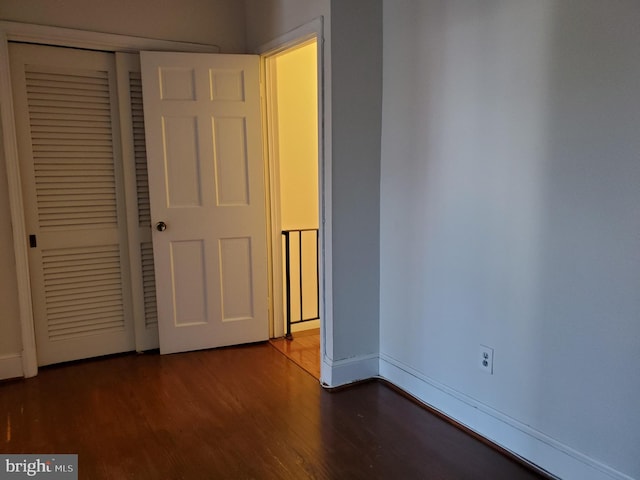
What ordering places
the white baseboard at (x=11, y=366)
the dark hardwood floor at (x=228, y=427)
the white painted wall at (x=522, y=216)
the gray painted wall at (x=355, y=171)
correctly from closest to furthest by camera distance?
the white painted wall at (x=522, y=216) < the dark hardwood floor at (x=228, y=427) < the gray painted wall at (x=355, y=171) < the white baseboard at (x=11, y=366)

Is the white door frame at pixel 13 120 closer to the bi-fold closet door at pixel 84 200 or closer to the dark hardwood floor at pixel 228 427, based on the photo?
the bi-fold closet door at pixel 84 200

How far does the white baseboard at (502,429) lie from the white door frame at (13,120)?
2193 mm

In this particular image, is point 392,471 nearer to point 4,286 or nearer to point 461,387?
point 461,387

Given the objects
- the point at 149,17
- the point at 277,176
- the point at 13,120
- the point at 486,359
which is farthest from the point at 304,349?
the point at 149,17

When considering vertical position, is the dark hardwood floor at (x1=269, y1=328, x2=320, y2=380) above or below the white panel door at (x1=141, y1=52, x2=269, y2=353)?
below

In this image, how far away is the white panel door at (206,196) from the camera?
10.3 ft

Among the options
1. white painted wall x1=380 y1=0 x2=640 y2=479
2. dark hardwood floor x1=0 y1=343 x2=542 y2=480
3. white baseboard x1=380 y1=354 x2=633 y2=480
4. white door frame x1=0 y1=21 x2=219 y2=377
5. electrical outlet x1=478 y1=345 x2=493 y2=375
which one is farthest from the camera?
white door frame x1=0 y1=21 x2=219 y2=377

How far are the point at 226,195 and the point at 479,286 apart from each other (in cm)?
183

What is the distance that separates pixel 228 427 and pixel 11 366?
1.54 m

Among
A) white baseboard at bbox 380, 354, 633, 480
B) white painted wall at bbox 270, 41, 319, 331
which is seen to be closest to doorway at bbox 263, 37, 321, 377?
white painted wall at bbox 270, 41, 319, 331

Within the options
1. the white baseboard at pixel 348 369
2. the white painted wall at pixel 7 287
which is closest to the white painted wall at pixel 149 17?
the white painted wall at pixel 7 287

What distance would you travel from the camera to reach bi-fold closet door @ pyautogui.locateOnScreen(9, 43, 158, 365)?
2955 mm

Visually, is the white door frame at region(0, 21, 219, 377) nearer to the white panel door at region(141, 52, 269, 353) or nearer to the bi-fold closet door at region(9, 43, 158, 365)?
the bi-fold closet door at region(9, 43, 158, 365)

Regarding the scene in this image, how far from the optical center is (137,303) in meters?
3.31
